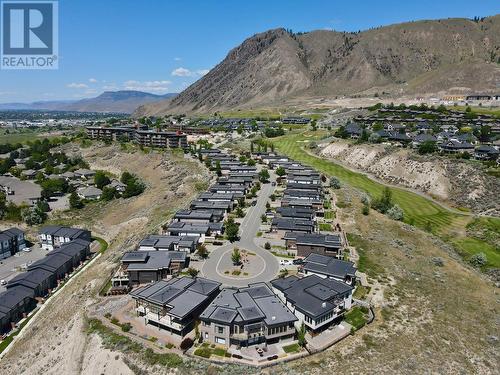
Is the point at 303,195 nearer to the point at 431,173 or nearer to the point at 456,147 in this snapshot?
the point at 431,173

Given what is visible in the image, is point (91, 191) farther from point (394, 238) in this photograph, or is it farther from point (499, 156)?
point (499, 156)

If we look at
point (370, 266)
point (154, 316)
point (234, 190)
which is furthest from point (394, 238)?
point (154, 316)

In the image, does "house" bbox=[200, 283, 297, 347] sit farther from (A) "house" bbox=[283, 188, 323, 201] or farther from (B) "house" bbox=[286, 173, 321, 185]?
(B) "house" bbox=[286, 173, 321, 185]

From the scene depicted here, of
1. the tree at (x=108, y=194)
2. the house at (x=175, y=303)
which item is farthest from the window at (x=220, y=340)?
the tree at (x=108, y=194)

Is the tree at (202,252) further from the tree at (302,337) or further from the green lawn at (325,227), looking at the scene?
the tree at (302,337)

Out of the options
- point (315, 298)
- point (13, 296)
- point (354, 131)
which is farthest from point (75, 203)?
point (354, 131)

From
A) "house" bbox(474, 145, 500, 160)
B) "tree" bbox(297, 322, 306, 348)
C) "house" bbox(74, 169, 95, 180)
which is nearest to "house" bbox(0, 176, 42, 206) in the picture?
"house" bbox(74, 169, 95, 180)
